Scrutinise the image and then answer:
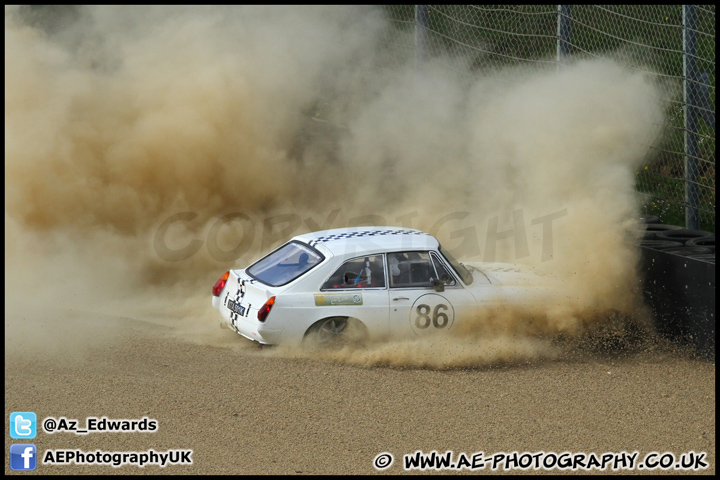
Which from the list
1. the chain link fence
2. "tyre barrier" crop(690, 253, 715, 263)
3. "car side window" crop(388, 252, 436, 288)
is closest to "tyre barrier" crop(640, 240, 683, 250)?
"tyre barrier" crop(690, 253, 715, 263)

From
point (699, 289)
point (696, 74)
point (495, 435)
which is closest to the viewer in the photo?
point (495, 435)

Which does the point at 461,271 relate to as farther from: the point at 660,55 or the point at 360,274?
the point at 660,55

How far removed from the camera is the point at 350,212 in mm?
11461

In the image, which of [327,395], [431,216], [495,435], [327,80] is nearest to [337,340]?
[327,395]

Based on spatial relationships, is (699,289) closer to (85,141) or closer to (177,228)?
(177,228)

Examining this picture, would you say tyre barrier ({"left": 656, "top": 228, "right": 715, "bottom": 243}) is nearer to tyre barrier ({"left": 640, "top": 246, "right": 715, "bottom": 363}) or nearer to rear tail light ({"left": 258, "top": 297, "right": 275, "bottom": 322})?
tyre barrier ({"left": 640, "top": 246, "right": 715, "bottom": 363})

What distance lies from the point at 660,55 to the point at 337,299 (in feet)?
18.0

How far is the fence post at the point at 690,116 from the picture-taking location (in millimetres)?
8625

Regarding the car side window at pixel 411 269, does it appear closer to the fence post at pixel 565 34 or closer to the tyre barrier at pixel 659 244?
the tyre barrier at pixel 659 244

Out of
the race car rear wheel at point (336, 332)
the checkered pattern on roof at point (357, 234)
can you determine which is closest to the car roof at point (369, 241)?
the checkered pattern on roof at point (357, 234)

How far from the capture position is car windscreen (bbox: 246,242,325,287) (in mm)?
7023

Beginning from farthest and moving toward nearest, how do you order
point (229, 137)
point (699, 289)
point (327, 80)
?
point (327, 80) < point (229, 137) < point (699, 289)

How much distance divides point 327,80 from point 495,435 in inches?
333

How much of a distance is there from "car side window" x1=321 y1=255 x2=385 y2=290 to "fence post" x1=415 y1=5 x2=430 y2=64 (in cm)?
558
